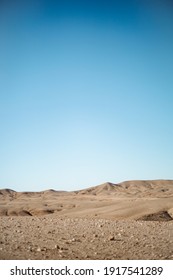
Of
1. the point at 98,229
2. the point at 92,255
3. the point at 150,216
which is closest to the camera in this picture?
the point at 92,255

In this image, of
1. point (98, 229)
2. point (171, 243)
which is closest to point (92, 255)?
point (171, 243)

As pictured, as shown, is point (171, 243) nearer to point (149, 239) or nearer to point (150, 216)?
point (149, 239)

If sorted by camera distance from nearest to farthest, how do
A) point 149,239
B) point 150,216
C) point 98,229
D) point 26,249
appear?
point 26,249 → point 149,239 → point 98,229 → point 150,216

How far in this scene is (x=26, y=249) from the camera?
8.83m

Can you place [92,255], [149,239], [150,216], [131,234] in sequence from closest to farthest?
[92,255] → [149,239] → [131,234] → [150,216]
